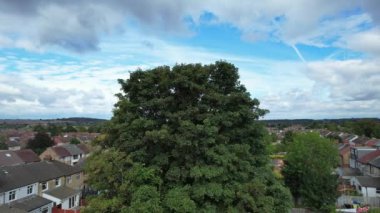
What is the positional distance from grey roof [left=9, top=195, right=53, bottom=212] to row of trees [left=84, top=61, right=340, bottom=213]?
14.8 m

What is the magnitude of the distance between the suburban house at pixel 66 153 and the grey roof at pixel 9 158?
7.48 metres

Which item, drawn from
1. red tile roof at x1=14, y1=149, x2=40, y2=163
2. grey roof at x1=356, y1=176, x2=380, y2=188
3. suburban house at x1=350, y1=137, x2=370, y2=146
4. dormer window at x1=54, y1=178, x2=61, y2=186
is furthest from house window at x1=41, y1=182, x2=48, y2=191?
suburban house at x1=350, y1=137, x2=370, y2=146

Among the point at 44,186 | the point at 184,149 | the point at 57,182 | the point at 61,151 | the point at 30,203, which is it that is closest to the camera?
the point at 184,149

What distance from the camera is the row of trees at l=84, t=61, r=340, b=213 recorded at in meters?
16.3

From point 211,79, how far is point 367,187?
34.8 metres

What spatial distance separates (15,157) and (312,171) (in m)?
41.0

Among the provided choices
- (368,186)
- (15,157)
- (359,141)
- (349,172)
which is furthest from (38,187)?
(359,141)

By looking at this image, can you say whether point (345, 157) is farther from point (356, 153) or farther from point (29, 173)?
point (29, 173)

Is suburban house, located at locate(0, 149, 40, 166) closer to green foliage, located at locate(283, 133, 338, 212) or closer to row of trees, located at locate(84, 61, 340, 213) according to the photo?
row of trees, located at locate(84, 61, 340, 213)

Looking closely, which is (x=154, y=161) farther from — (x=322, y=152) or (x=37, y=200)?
(x=322, y=152)

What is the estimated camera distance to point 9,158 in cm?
4834

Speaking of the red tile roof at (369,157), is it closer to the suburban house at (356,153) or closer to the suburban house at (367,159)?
the suburban house at (367,159)

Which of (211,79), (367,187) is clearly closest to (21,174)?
(211,79)

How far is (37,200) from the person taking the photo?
32.2m
